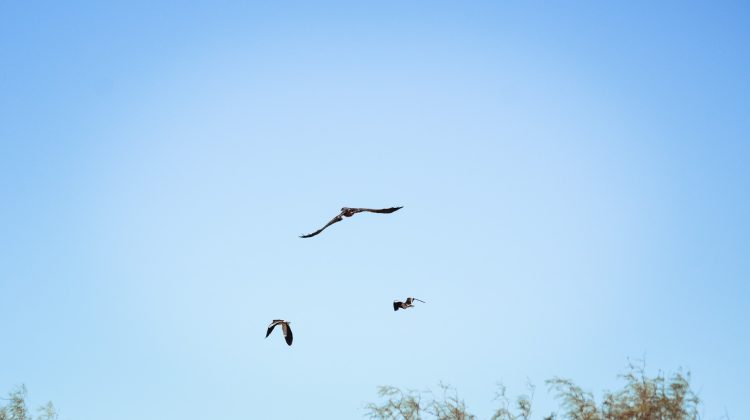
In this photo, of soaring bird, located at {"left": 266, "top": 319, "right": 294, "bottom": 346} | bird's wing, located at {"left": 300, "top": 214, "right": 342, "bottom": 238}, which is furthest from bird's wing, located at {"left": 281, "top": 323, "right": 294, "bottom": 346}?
bird's wing, located at {"left": 300, "top": 214, "right": 342, "bottom": 238}

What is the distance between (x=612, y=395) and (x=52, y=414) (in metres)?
27.6

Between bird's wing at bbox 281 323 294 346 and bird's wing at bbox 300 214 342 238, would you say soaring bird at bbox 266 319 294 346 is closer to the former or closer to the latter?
bird's wing at bbox 281 323 294 346

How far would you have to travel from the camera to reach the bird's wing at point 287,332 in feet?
38.8

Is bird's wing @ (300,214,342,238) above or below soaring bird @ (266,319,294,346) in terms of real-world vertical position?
above

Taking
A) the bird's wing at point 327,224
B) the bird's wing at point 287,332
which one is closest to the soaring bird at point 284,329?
the bird's wing at point 287,332

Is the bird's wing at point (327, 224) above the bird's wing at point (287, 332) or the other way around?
above

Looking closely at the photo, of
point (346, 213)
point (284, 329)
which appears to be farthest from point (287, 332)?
point (346, 213)

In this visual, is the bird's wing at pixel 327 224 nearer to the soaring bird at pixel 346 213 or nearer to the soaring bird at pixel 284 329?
the soaring bird at pixel 346 213

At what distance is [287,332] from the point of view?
1207cm

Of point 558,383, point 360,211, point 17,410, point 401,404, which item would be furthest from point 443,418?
point 17,410

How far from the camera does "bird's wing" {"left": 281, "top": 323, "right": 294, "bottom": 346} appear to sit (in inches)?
465

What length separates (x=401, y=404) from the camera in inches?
1104

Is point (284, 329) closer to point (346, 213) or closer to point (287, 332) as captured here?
point (287, 332)

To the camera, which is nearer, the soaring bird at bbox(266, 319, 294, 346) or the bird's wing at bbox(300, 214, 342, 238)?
the bird's wing at bbox(300, 214, 342, 238)
